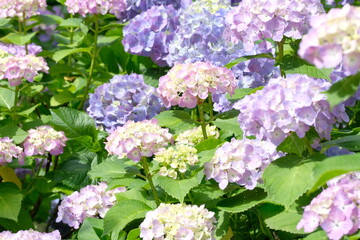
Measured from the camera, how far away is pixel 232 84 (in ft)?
7.83

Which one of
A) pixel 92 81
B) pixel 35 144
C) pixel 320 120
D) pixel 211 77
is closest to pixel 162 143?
pixel 211 77

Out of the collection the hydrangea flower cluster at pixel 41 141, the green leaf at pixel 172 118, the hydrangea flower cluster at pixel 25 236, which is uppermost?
the green leaf at pixel 172 118

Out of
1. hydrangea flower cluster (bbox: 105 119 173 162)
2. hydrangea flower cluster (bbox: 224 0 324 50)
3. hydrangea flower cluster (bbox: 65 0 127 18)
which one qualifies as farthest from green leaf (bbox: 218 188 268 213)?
hydrangea flower cluster (bbox: 65 0 127 18)

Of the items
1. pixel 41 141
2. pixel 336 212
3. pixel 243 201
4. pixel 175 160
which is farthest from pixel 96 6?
pixel 336 212

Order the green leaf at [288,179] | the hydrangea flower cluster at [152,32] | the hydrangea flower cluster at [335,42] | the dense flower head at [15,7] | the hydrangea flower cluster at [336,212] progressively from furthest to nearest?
the dense flower head at [15,7] → the hydrangea flower cluster at [152,32] → the green leaf at [288,179] → the hydrangea flower cluster at [336,212] → the hydrangea flower cluster at [335,42]

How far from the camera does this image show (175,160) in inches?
81.4

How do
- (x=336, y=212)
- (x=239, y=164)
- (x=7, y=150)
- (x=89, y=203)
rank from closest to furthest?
(x=336, y=212) → (x=239, y=164) → (x=89, y=203) → (x=7, y=150)

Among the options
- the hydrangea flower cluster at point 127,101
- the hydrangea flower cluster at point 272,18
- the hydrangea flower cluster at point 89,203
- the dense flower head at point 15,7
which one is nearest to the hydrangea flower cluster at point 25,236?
the hydrangea flower cluster at point 89,203

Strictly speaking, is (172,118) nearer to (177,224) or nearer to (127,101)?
(127,101)

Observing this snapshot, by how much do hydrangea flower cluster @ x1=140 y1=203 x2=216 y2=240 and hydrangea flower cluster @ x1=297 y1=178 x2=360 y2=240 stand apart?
1.12 ft

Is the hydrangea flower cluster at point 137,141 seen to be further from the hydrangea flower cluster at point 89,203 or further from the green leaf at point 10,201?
the green leaf at point 10,201

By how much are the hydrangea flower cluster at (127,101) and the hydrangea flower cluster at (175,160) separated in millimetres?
901

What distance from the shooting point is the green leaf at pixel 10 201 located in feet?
8.81

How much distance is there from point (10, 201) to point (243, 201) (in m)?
1.07
